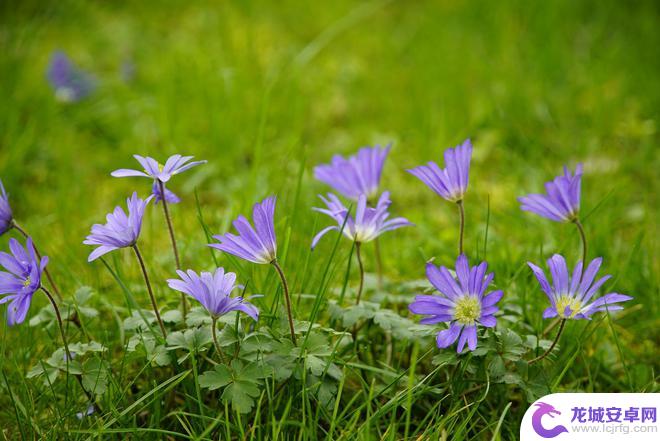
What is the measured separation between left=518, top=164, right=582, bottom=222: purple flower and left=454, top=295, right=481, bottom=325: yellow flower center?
0.27m

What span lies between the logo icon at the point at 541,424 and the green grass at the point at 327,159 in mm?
36

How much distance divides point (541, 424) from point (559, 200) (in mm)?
508

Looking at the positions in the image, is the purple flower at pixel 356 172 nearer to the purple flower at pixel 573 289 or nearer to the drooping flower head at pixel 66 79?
the purple flower at pixel 573 289

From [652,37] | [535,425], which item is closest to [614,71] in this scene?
[652,37]

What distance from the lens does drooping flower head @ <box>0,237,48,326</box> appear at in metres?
1.32

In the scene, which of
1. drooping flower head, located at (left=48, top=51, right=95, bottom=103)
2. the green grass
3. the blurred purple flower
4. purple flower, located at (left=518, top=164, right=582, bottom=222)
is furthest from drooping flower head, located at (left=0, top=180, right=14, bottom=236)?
drooping flower head, located at (left=48, top=51, right=95, bottom=103)

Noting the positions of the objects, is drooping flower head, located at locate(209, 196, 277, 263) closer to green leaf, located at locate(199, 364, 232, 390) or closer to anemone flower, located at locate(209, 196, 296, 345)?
anemone flower, located at locate(209, 196, 296, 345)

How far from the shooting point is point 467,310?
137 centimetres

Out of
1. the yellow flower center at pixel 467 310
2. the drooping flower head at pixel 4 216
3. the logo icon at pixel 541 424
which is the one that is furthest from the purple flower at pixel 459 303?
the drooping flower head at pixel 4 216

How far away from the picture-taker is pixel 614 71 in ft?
11.5

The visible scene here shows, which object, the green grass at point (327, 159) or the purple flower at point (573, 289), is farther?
the green grass at point (327, 159)

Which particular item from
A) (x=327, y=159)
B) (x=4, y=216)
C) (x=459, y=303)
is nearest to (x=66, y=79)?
(x=327, y=159)

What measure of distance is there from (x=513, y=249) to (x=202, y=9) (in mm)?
3137

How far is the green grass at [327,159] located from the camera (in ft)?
4.92
